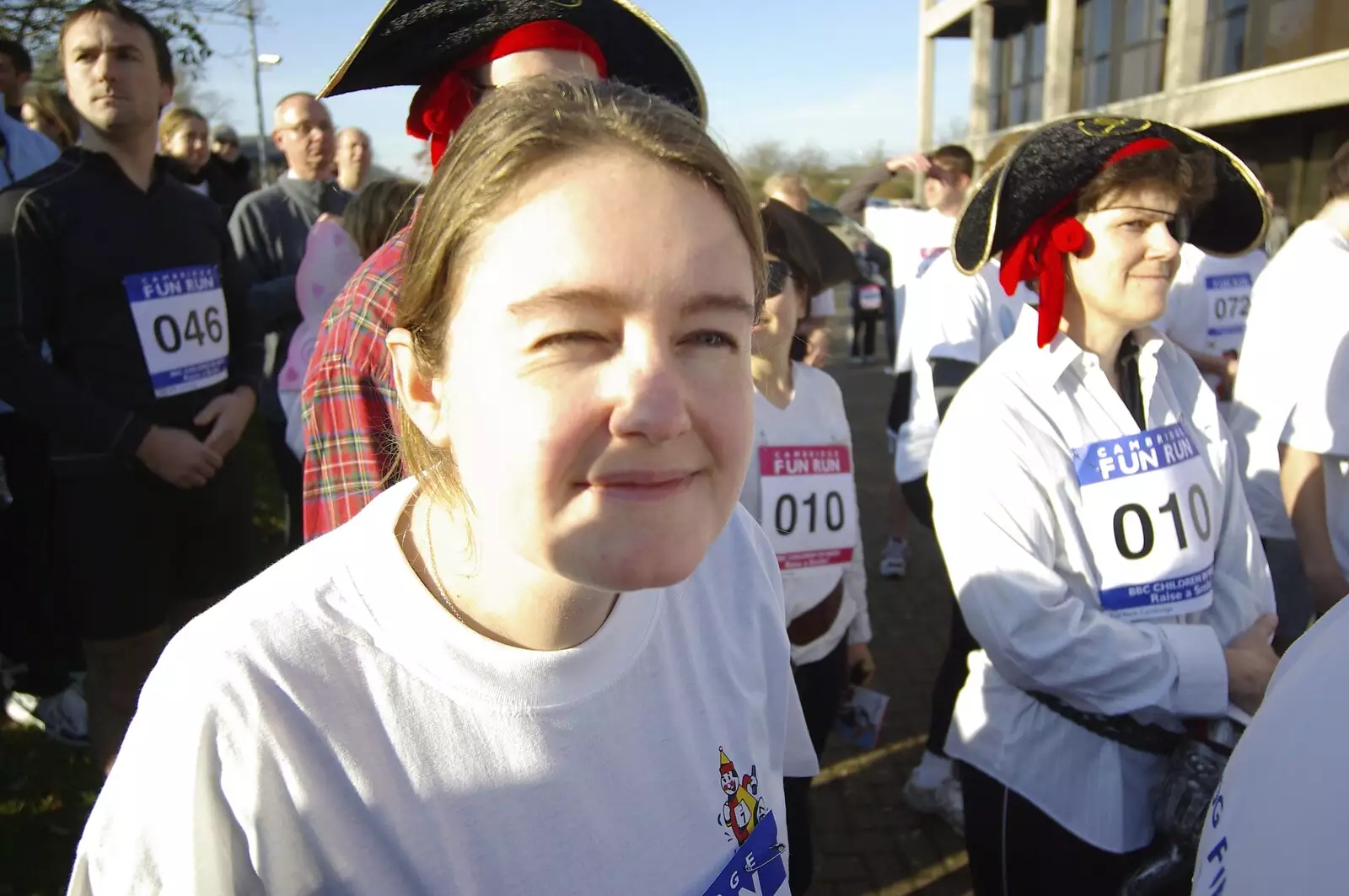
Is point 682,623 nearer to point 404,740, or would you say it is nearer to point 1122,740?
point 404,740

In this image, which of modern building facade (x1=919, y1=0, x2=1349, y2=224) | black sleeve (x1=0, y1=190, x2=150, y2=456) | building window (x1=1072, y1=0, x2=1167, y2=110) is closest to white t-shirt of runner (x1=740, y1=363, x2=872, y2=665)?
black sleeve (x1=0, y1=190, x2=150, y2=456)

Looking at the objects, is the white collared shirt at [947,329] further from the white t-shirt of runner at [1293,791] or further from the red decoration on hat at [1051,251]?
the white t-shirt of runner at [1293,791]

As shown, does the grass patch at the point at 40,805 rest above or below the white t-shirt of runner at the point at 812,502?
below

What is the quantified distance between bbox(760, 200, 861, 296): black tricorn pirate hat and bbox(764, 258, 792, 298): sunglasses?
62 millimetres

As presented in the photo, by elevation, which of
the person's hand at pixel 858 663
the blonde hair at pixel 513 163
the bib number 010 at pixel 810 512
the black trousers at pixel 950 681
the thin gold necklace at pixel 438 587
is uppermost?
the blonde hair at pixel 513 163

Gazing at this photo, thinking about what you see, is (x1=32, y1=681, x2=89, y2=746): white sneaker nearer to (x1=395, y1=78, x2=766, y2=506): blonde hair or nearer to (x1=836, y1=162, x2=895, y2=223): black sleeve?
(x1=395, y1=78, x2=766, y2=506): blonde hair

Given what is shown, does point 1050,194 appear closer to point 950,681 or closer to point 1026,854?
point 1026,854

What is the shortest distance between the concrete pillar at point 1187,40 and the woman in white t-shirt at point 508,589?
18.1 m

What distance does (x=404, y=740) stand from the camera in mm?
939

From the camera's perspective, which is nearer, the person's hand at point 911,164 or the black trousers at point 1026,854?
the black trousers at point 1026,854

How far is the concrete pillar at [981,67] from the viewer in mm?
22812

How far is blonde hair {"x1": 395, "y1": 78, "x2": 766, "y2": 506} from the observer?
93 cm

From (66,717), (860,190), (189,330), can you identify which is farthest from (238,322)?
(860,190)

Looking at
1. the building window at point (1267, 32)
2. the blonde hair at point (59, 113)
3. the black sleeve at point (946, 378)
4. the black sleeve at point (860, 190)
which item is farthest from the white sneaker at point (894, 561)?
the building window at point (1267, 32)
